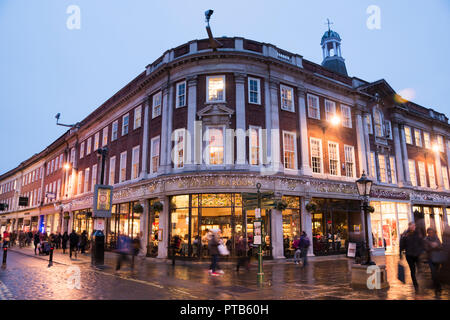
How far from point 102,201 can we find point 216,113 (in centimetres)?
896

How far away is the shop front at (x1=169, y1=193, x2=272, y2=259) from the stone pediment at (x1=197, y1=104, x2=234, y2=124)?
480cm

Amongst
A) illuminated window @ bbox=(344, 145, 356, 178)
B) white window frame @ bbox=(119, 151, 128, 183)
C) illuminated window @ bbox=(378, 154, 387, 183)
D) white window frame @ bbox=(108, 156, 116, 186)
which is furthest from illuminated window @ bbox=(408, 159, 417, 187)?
white window frame @ bbox=(108, 156, 116, 186)

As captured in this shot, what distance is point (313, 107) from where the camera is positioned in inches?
1021

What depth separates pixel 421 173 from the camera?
1329 inches

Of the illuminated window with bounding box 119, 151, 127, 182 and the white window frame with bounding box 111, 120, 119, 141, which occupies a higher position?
the white window frame with bounding box 111, 120, 119, 141

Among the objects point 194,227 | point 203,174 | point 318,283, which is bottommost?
point 318,283

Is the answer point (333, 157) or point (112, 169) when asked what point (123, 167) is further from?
point (333, 157)

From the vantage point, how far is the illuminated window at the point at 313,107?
84.2 feet

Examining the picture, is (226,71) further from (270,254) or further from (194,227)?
(270,254)

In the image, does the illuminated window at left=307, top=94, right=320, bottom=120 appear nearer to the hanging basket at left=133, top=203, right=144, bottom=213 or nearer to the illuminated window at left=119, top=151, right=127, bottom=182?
the hanging basket at left=133, top=203, right=144, bottom=213

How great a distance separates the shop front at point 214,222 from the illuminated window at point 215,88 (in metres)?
6.45

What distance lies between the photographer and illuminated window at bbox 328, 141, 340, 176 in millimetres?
25938
